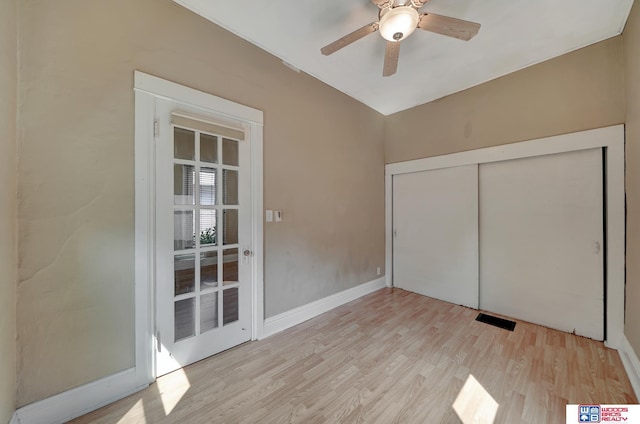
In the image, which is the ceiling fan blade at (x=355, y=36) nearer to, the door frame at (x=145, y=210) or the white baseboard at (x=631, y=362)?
the door frame at (x=145, y=210)

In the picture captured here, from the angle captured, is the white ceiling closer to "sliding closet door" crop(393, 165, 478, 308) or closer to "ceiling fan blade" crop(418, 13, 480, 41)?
"ceiling fan blade" crop(418, 13, 480, 41)

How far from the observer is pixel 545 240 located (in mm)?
2572

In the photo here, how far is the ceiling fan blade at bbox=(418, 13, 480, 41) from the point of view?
1.60m

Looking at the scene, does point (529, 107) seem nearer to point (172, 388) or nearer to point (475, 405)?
point (475, 405)

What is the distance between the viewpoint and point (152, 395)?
163 centimetres

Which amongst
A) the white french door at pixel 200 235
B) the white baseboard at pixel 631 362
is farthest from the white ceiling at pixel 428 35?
the white baseboard at pixel 631 362

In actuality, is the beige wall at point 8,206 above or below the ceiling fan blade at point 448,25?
below

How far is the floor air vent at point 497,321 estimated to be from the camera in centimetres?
259

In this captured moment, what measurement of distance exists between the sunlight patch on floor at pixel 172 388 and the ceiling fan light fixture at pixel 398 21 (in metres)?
3.04

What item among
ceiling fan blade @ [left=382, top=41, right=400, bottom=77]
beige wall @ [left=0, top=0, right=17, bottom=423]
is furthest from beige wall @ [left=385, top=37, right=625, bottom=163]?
beige wall @ [left=0, top=0, right=17, bottom=423]

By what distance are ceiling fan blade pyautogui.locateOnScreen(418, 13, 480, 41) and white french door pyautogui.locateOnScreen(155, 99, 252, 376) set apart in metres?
1.71

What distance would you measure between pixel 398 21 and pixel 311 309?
287 cm

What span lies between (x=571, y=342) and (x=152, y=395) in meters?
3.69

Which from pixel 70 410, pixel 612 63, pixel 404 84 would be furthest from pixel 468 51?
pixel 70 410
